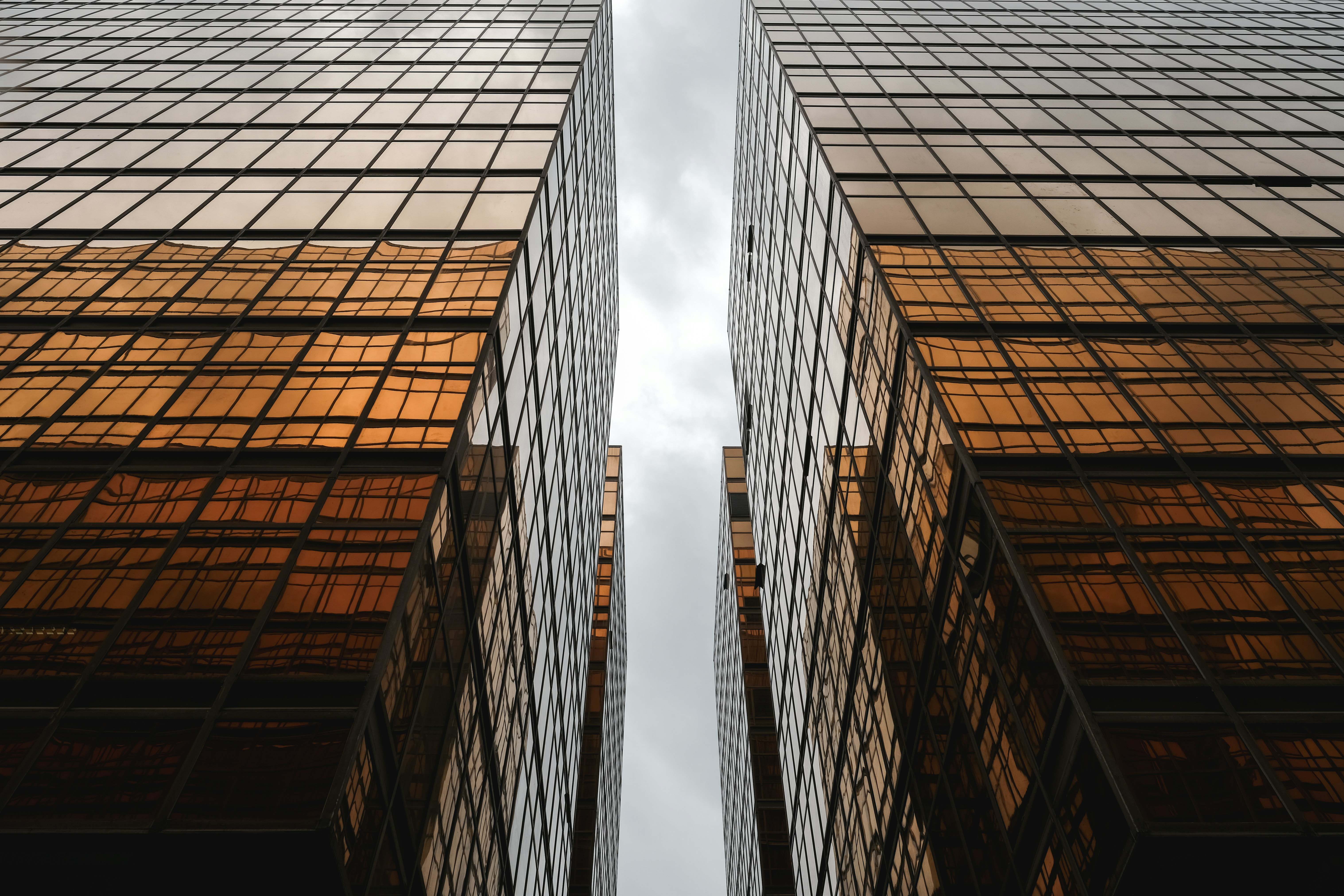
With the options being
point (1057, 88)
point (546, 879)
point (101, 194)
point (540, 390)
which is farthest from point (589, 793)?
point (1057, 88)

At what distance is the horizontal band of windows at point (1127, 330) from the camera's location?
17.2 m

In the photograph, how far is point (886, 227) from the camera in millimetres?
20562

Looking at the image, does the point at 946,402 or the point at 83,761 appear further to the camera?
the point at 946,402

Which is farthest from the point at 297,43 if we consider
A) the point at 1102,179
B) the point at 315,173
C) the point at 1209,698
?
the point at 1209,698

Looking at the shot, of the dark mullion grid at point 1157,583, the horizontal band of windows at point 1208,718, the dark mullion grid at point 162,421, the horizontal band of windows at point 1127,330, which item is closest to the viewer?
the dark mullion grid at point 1157,583

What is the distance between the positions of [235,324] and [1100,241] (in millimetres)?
20820

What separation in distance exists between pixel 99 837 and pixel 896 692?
1491 cm

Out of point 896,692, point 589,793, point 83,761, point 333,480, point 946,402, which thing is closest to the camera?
point 83,761

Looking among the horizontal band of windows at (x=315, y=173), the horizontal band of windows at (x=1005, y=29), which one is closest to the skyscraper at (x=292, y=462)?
the horizontal band of windows at (x=315, y=173)

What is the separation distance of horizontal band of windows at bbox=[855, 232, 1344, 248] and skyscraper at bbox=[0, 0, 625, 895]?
9.79m

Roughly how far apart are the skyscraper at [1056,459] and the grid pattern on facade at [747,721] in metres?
16.6

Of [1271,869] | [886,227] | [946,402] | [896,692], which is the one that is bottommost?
[896,692]

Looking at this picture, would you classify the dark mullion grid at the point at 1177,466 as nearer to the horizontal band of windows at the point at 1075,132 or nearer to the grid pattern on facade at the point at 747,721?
the horizontal band of windows at the point at 1075,132

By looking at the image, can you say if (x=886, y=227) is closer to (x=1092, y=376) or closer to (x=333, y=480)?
(x=1092, y=376)
